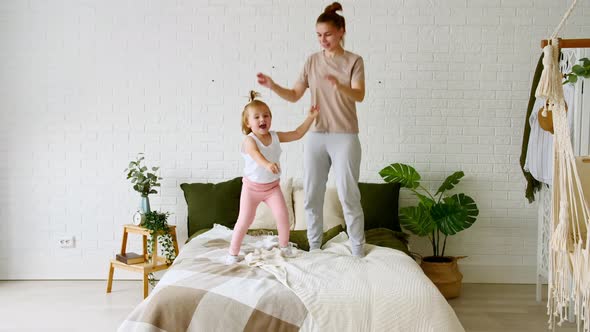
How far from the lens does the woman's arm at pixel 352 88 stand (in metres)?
3.53

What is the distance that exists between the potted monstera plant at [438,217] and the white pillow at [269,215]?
779mm

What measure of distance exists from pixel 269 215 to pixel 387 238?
0.97 metres

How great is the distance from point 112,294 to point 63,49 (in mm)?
2135

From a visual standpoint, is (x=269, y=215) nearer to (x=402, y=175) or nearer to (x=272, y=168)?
(x=402, y=175)

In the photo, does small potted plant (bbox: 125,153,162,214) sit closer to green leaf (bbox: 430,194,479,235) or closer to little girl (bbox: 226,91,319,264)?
little girl (bbox: 226,91,319,264)

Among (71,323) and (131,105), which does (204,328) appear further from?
(131,105)

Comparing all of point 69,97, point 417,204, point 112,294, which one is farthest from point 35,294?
point 417,204

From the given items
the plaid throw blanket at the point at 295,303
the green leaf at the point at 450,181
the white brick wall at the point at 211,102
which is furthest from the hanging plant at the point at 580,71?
the plaid throw blanket at the point at 295,303

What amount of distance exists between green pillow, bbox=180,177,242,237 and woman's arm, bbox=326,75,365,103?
173cm

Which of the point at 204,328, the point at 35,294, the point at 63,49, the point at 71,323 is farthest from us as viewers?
the point at 63,49

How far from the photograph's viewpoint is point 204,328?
117 inches

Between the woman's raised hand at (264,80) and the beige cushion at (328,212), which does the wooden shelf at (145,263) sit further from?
the woman's raised hand at (264,80)

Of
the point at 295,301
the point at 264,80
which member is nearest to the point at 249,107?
the point at 264,80

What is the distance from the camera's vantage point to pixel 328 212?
15.7 feet
